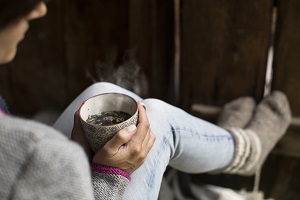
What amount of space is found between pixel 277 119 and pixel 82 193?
0.83 m

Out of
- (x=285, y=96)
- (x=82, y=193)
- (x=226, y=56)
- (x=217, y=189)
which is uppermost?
(x=82, y=193)

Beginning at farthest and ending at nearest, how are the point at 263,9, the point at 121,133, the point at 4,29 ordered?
the point at 263,9, the point at 121,133, the point at 4,29

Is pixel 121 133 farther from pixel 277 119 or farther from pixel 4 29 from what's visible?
pixel 277 119

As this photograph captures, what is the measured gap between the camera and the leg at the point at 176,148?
902mm

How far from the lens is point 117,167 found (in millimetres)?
814

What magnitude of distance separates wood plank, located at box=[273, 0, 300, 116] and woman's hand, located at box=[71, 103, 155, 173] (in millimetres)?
596

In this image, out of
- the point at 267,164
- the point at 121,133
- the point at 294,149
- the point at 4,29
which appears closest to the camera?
the point at 4,29

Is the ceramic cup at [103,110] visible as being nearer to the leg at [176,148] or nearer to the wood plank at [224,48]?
the leg at [176,148]

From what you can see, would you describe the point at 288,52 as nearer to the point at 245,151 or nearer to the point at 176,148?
the point at 245,151

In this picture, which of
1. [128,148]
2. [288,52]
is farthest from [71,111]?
[288,52]

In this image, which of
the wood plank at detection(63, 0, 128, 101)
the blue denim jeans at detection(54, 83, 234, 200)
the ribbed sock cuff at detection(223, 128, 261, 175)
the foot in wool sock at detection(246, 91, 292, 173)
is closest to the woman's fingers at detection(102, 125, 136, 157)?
the blue denim jeans at detection(54, 83, 234, 200)

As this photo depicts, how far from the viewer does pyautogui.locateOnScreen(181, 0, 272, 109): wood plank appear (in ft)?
4.22

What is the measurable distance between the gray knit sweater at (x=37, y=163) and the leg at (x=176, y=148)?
0.80 feet

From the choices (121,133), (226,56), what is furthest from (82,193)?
(226,56)
